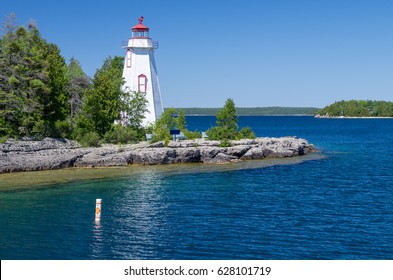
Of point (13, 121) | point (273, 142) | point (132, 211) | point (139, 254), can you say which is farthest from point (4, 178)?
point (273, 142)

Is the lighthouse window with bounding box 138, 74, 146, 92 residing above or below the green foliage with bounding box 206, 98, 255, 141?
above

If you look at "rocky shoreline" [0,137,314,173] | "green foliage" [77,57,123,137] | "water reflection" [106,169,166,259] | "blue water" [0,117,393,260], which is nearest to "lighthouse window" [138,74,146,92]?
"green foliage" [77,57,123,137]

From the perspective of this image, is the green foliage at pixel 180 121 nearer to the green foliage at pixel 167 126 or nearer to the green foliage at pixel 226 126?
the green foliage at pixel 167 126

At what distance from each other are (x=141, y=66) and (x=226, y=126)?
514 inches

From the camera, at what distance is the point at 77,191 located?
115ft

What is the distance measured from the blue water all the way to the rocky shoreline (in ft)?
24.8

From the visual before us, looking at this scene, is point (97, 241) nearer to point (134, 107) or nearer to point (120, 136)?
point (120, 136)

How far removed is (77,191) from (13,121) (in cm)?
2061

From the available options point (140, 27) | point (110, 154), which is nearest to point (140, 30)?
point (140, 27)

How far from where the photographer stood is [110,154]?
49.8 metres

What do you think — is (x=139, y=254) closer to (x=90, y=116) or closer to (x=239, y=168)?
(x=239, y=168)

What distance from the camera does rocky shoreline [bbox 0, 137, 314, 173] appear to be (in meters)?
46.5

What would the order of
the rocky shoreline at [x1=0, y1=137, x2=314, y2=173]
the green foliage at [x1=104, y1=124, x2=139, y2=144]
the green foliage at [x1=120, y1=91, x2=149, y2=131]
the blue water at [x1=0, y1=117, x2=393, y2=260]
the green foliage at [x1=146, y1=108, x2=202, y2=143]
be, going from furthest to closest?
the green foliage at [x1=120, y1=91, x2=149, y2=131] < the green foliage at [x1=146, y1=108, x2=202, y2=143] < the green foliage at [x1=104, y1=124, x2=139, y2=144] < the rocky shoreline at [x1=0, y1=137, x2=314, y2=173] < the blue water at [x1=0, y1=117, x2=393, y2=260]

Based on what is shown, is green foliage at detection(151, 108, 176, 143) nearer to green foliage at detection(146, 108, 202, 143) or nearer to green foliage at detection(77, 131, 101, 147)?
green foliage at detection(146, 108, 202, 143)
